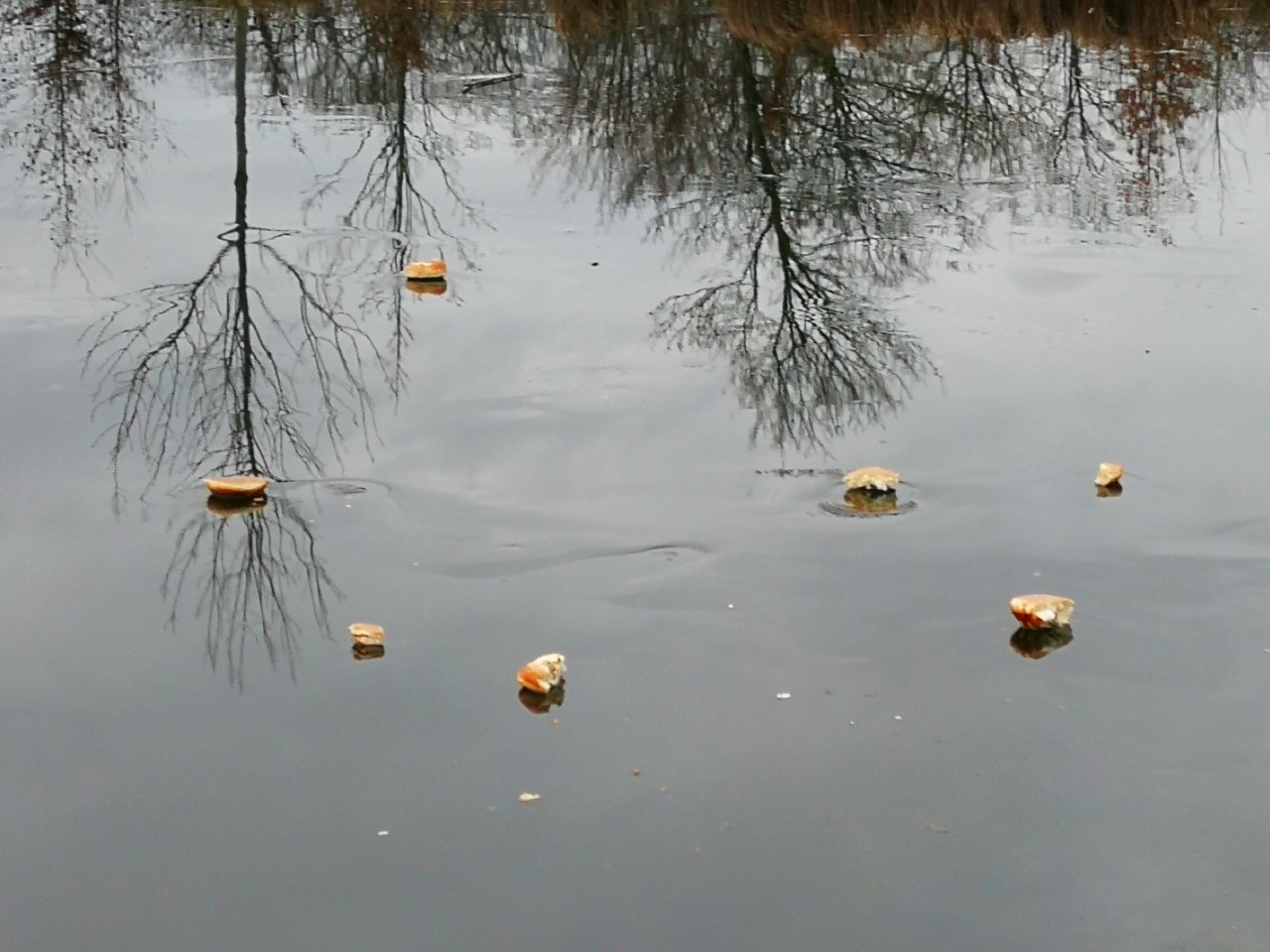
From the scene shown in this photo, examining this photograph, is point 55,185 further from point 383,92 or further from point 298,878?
point 298,878

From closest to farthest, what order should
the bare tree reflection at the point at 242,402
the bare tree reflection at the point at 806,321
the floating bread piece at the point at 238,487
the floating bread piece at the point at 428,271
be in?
the bare tree reflection at the point at 242,402 < the floating bread piece at the point at 238,487 < the bare tree reflection at the point at 806,321 < the floating bread piece at the point at 428,271

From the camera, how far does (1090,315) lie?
7.78 metres

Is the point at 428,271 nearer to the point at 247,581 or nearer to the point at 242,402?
the point at 242,402

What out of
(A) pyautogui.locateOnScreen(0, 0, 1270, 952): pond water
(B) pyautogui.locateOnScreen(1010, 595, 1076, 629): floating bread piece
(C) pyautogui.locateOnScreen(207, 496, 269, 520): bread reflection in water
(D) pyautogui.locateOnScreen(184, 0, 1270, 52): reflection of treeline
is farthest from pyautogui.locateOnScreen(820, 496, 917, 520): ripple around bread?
(D) pyautogui.locateOnScreen(184, 0, 1270, 52): reflection of treeline

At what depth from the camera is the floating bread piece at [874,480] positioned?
19.2 feet

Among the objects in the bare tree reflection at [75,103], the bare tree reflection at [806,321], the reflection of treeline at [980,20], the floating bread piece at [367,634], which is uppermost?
the reflection of treeline at [980,20]

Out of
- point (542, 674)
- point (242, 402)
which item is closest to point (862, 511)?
point (542, 674)

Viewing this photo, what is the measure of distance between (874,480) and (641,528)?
2.92 feet

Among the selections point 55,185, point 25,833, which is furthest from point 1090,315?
point 55,185

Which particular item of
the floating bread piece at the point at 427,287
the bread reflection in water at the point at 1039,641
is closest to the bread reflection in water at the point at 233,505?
the floating bread piece at the point at 427,287

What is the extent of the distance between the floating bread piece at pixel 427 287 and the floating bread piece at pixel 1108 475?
3575mm

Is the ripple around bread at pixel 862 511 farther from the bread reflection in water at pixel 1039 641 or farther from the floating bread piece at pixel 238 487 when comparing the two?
the floating bread piece at pixel 238 487

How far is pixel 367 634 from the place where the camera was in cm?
480

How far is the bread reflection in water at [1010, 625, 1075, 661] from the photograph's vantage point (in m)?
4.80
